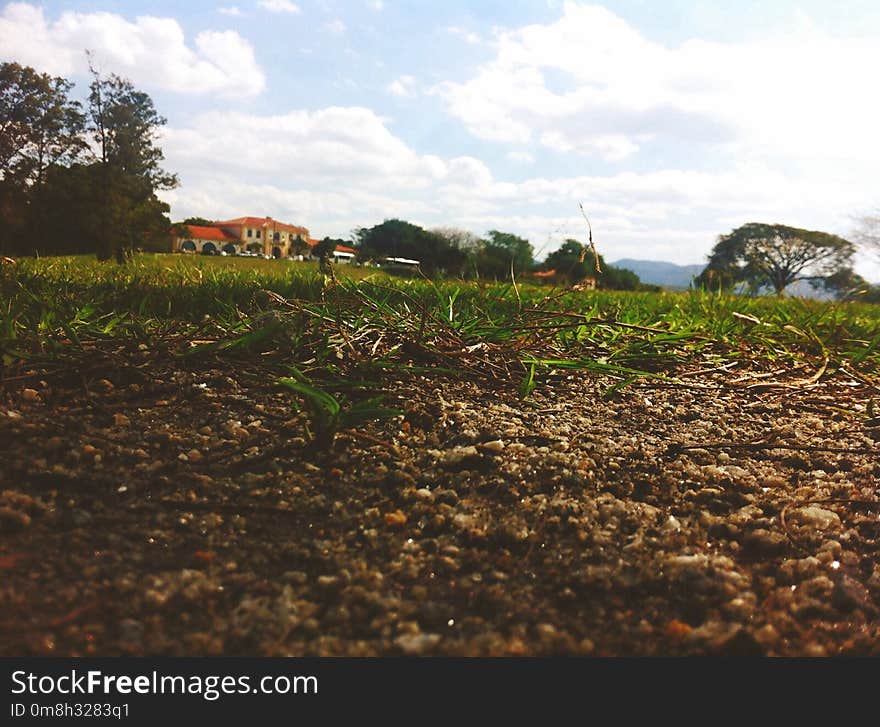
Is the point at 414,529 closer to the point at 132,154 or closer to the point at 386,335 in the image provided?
the point at 386,335

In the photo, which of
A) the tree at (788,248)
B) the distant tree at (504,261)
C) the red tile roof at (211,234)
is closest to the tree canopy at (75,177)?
the distant tree at (504,261)

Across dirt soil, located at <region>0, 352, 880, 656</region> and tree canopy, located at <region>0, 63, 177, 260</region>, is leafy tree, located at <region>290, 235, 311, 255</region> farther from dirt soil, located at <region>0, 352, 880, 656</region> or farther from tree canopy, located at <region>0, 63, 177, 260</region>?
dirt soil, located at <region>0, 352, 880, 656</region>

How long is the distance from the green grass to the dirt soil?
0.19 meters

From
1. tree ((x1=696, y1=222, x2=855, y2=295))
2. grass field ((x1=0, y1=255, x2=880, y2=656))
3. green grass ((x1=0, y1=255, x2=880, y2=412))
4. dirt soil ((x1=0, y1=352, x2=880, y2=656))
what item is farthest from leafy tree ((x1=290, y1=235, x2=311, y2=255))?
tree ((x1=696, y1=222, x2=855, y2=295))

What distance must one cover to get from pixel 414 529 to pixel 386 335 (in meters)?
1.08

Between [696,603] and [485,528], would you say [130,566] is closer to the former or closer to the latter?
[485,528]

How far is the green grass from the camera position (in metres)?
1.78

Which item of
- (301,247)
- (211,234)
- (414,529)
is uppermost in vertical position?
(211,234)

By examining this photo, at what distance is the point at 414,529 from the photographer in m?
1.07

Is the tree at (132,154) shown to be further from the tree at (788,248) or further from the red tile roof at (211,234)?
the red tile roof at (211,234)

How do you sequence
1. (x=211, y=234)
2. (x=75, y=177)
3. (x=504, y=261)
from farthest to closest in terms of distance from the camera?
1. (x=211, y=234)
2. (x=75, y=177)
3. (x=504, y=261)

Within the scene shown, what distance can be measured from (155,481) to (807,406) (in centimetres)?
201

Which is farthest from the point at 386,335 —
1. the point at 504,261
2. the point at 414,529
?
the point at 504,261

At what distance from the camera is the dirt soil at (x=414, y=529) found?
83 centimetres
